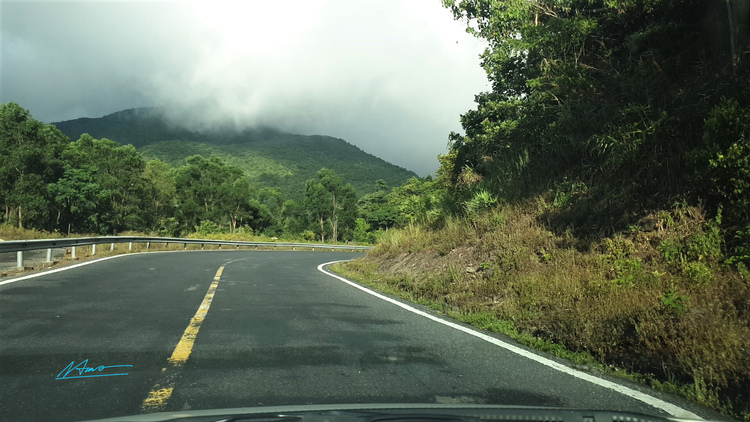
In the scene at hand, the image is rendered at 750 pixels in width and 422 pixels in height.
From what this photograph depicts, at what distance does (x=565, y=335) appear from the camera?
614 centimetres

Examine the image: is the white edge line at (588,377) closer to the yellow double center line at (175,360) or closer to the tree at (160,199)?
the yellow double center line at (175,360)

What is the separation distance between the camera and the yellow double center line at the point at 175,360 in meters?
3.52

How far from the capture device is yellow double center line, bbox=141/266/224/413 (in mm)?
3516

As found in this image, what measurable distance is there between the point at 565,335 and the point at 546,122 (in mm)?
9247

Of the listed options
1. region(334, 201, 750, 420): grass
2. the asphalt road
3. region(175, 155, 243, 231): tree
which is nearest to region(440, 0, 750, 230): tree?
region(334, 201, 750, 420): grass

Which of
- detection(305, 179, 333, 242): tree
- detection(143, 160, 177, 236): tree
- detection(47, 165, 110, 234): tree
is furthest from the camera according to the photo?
detection(305, 179, 333, 242): tree

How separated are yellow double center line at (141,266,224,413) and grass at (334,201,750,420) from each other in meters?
4.03

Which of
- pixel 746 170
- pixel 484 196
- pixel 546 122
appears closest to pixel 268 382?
pixel 746 170

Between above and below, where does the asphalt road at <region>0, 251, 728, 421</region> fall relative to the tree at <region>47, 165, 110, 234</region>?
below

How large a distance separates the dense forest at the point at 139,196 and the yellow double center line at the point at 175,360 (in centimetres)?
1276

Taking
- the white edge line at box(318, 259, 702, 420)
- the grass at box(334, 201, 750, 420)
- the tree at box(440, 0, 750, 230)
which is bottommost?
the white edge line at box(318, 259, 702, 420)

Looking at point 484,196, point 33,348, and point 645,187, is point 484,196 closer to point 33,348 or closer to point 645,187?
point 645,187
